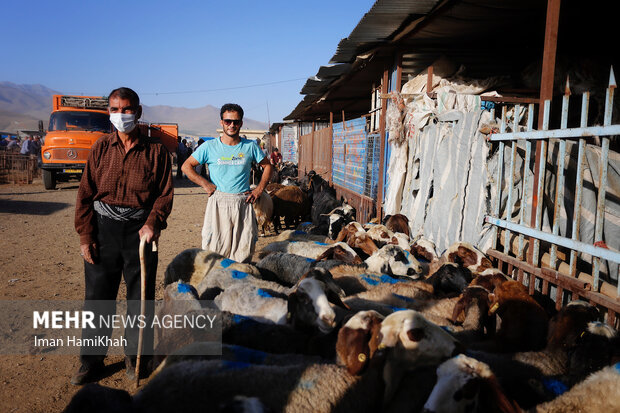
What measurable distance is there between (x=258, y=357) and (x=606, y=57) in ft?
26.7

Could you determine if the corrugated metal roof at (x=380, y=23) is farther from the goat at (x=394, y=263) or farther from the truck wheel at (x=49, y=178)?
the truck wheel at (x=49, y=178)

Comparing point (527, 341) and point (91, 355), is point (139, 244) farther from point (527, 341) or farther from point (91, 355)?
point (527, 341)

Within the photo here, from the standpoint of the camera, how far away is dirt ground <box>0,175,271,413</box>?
3.54 m

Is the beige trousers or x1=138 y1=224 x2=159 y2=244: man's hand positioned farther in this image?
the beige trousers

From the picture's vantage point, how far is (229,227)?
4.96 m

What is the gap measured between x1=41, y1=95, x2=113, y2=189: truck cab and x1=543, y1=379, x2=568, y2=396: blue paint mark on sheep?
1769cm

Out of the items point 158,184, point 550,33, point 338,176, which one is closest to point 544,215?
point 550,33

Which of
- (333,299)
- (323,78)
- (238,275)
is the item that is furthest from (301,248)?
(323,78)

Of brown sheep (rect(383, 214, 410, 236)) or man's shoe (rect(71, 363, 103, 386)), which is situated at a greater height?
brown sheep (rect(383, 214, 410, 236))

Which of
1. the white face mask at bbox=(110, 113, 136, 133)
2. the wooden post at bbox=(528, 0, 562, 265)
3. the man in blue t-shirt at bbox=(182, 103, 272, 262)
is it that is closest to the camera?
the white face mask at bbox=(110, 113, 136, 133)

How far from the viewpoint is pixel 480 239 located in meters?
5.08

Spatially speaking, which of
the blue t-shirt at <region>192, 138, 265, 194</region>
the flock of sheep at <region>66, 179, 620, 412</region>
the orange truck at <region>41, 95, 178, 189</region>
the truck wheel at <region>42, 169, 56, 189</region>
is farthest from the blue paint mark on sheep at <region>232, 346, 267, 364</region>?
the truck wheel at <region>42, 169, 56, 189</region>

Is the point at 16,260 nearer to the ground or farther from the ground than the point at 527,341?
nearer to the ground

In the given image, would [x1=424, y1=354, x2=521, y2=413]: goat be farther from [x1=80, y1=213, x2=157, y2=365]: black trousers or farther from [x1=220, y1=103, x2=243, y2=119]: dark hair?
[x1=220, y1=103, x2=243, y2=119]: dark hair
